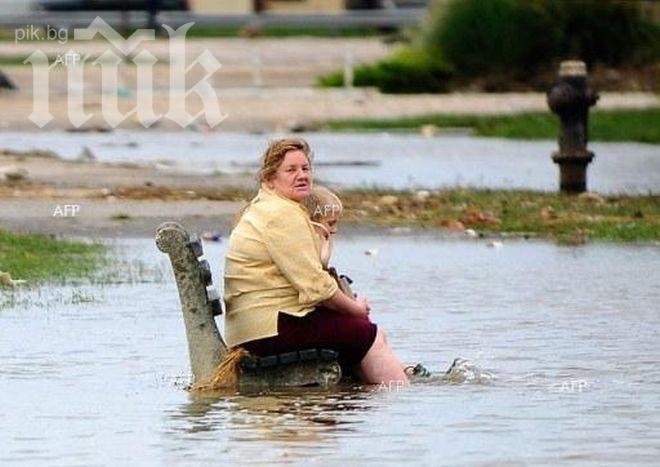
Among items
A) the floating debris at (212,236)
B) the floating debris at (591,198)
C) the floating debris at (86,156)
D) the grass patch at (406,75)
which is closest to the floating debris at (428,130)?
the floating debris at (86,156)

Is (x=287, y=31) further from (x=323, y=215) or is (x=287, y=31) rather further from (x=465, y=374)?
(x=323, y=215)

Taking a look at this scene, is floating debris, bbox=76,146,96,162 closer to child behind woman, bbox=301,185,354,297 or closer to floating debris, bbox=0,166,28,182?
floating debris, bbox=0,166,28,182

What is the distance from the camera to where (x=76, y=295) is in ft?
44.0

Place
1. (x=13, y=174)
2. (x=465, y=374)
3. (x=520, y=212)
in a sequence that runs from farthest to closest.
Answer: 1. (x=13, y=174)
2. (x=520, y=212)
3. (x=465, y=374)

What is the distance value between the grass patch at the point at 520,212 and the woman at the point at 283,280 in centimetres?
647

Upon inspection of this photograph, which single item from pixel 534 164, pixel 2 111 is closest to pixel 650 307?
pixel 534 164

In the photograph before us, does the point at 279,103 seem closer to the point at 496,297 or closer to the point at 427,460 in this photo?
the point at 496,297

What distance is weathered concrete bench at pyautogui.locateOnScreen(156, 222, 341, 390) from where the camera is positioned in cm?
1015

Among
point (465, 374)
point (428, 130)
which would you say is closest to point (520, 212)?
point (465, 374)

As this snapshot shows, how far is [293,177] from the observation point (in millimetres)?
10102

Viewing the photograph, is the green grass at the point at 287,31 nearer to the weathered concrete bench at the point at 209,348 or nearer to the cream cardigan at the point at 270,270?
the weathered concrete bench at the point at 209,348

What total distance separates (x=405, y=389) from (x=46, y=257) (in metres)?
4.89

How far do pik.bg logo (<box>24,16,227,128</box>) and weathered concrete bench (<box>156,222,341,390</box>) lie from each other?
20.1 m

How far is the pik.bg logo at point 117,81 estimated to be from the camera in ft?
105
